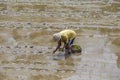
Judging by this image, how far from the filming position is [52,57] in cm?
915

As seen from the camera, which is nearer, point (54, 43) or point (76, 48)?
point (76, 48)

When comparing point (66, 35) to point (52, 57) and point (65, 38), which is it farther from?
point (52, 57)

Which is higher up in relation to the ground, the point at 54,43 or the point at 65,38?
the point at 65,38

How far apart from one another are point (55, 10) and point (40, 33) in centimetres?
197

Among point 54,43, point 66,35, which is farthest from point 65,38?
point 54,43

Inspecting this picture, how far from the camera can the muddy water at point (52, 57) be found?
834 centimetres

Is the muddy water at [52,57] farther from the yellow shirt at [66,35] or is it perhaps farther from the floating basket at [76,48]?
the yellow shirt at [66,35]

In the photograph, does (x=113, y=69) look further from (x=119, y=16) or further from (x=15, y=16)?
(x=15, y=16)

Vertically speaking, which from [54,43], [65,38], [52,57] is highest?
[65,38]

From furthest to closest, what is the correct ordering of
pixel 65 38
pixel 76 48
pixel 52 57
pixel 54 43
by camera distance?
pixel 54 43
pixel 76 48
pixel 52 57
pixel 65 38

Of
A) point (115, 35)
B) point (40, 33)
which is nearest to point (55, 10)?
Result: point (40, 33)

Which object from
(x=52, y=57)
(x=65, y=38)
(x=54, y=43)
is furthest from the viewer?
(x=54, y=43)

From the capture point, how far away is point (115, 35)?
10250mm

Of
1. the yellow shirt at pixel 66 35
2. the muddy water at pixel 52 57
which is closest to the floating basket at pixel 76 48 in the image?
the muddy water at pixel 52 57
